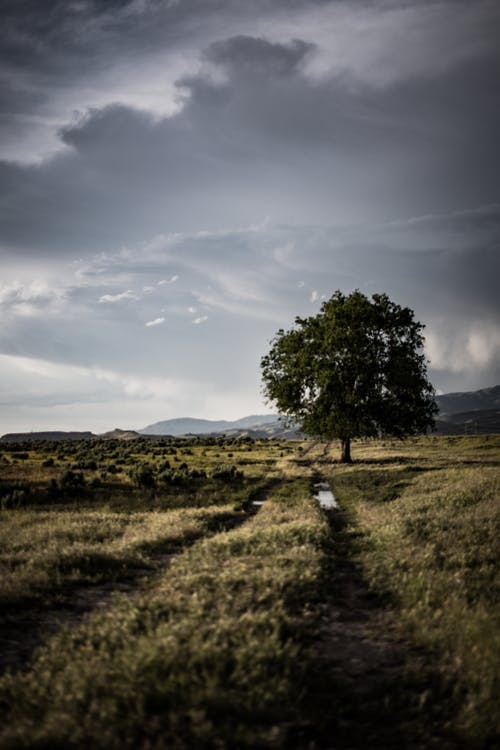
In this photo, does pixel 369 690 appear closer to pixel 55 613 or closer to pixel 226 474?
pixel 55 613

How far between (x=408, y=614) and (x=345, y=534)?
7.17 metres

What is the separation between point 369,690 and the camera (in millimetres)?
5223

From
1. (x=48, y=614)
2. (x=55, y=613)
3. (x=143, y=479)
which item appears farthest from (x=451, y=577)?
(x=143, y=479)

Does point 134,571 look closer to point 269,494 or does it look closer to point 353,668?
point 353,668

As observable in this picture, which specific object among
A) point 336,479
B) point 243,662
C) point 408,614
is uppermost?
point 243,662

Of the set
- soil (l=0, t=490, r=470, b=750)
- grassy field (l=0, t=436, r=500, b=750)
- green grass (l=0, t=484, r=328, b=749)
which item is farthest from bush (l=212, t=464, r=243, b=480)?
green grass (l=0, t=484, r=328, b=749)

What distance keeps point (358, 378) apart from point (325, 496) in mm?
17980

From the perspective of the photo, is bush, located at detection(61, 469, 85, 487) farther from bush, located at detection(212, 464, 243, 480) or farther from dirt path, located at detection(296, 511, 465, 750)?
dirt path, located at detection(296, 511, 465, 750)

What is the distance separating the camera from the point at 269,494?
2466 cm

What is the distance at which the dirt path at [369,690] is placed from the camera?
444 cm

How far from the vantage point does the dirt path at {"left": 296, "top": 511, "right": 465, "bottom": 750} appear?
444 centimetres

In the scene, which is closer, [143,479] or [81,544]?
[81,544]

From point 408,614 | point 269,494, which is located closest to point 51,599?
point 408,614

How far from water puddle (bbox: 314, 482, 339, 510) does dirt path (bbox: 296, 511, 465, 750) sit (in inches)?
504
